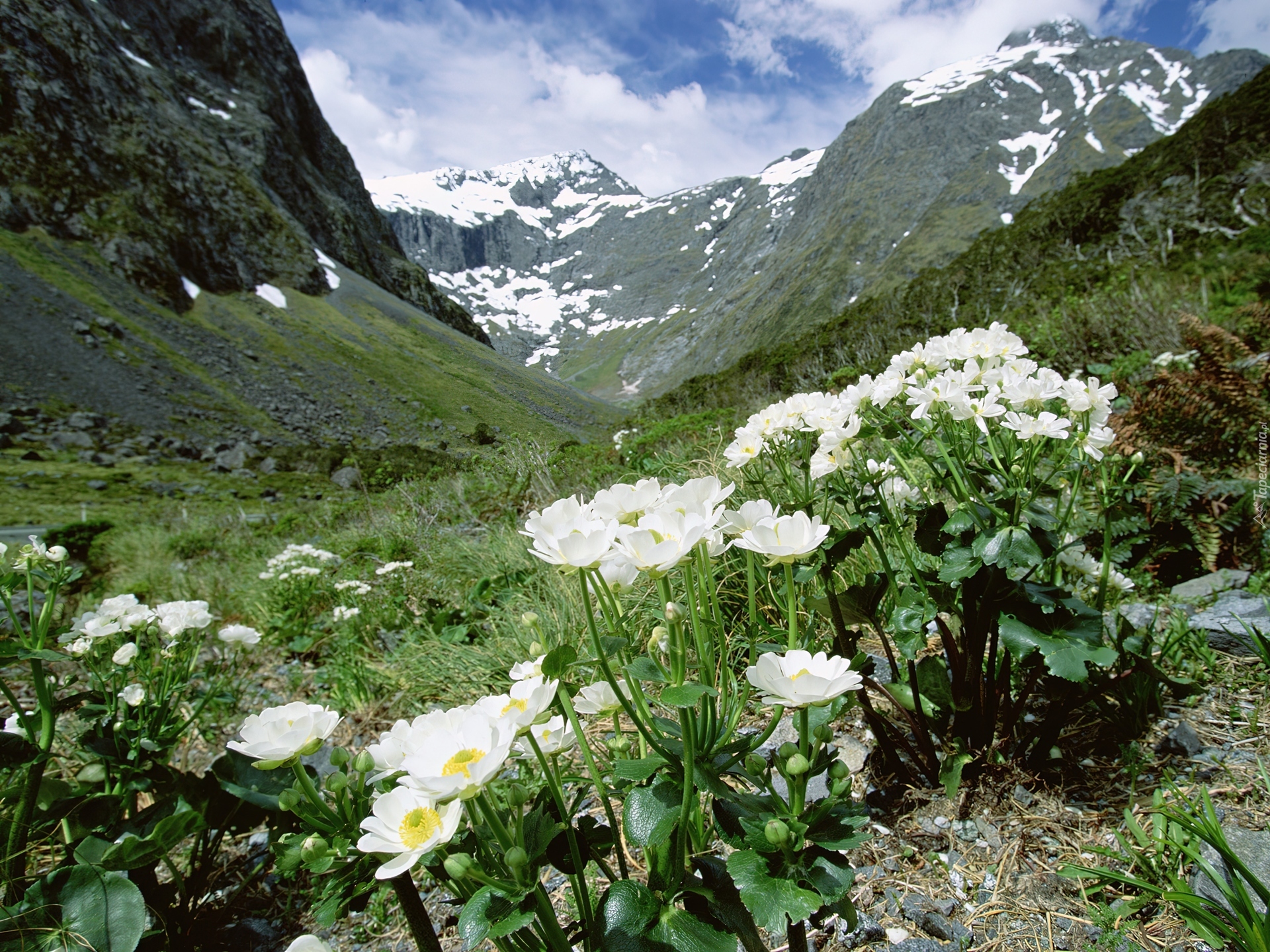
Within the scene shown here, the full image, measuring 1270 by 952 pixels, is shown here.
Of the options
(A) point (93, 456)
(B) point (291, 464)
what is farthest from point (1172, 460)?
(A) point (93, 456)

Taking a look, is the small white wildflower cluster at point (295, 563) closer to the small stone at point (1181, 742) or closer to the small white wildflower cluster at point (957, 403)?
the small white wildflower cluster at point (957, 403)

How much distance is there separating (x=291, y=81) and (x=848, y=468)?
5781 cm

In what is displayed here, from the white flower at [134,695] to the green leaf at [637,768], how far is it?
1392 millimetres

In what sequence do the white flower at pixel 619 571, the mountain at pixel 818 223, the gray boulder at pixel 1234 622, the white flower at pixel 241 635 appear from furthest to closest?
the mountain at pixel 818 223 < the white flower at pixel 241 635 < the gray boulder at pixel 1234 622 < the white flower at pixel 619 571

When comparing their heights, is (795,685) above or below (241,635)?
above

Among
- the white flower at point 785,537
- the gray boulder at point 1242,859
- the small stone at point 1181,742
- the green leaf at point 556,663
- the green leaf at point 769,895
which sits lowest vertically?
the gray boulder at point 1242,859

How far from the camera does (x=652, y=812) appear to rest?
27.4 inches

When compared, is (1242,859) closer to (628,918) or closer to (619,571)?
(628,918)

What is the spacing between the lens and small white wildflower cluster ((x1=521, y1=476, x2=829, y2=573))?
70cm

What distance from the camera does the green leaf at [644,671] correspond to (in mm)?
735

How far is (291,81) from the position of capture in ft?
140

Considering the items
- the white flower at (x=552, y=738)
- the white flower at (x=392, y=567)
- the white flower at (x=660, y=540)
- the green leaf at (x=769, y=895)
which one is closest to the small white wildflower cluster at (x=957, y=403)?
the white flower at (x=660, y=540)

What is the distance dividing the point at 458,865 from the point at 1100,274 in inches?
547

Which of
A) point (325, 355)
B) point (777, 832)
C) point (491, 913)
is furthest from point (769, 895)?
point (325, 355)
